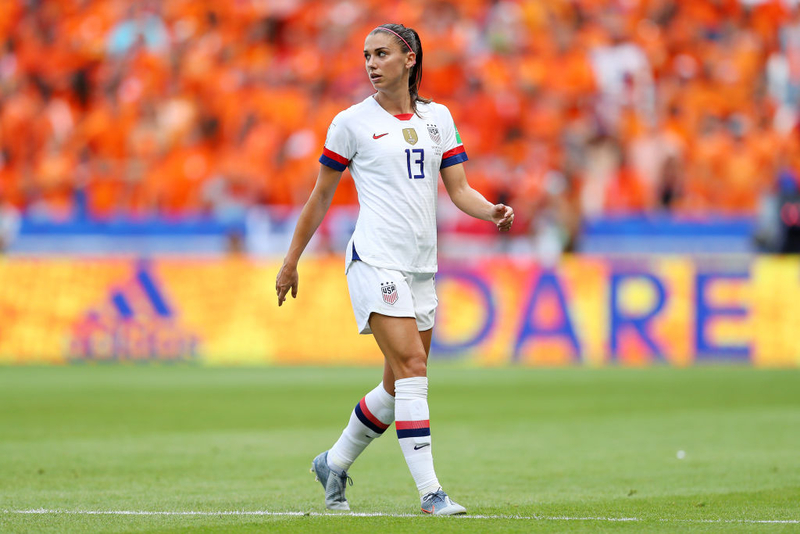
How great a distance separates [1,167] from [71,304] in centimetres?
501

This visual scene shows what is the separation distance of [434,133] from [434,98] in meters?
14.6

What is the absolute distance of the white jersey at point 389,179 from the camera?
566 cm

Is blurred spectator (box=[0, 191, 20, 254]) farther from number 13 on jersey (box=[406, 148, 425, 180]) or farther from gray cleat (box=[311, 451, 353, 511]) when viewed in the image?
number 13 on jersey (box=[406, 148, 425, 180])

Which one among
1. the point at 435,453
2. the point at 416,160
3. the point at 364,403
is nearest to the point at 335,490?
the point at 364,403

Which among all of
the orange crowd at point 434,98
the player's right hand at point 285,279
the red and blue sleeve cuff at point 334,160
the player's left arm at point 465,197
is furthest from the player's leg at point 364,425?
the orange crowd at point 434,98

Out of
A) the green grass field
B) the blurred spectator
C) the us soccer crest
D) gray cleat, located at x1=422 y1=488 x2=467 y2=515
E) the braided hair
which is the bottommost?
the green grass field

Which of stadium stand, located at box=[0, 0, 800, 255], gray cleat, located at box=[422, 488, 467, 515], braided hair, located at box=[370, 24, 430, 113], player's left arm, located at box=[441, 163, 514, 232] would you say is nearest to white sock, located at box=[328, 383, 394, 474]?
gray cleat, located at box=[422, 488, 467, 515]

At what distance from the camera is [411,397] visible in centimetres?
550

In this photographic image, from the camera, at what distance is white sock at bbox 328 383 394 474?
584cm

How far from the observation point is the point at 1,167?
21.6 meters

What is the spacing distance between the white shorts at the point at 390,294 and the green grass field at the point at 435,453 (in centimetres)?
92

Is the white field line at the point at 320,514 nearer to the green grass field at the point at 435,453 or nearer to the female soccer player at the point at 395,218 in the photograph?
the green grass field at the point at 435,453

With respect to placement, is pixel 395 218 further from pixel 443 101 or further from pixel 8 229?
pixel 443 101

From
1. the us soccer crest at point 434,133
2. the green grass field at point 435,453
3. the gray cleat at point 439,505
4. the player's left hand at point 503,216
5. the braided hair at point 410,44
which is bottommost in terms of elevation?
the green grass field at point 435,453
